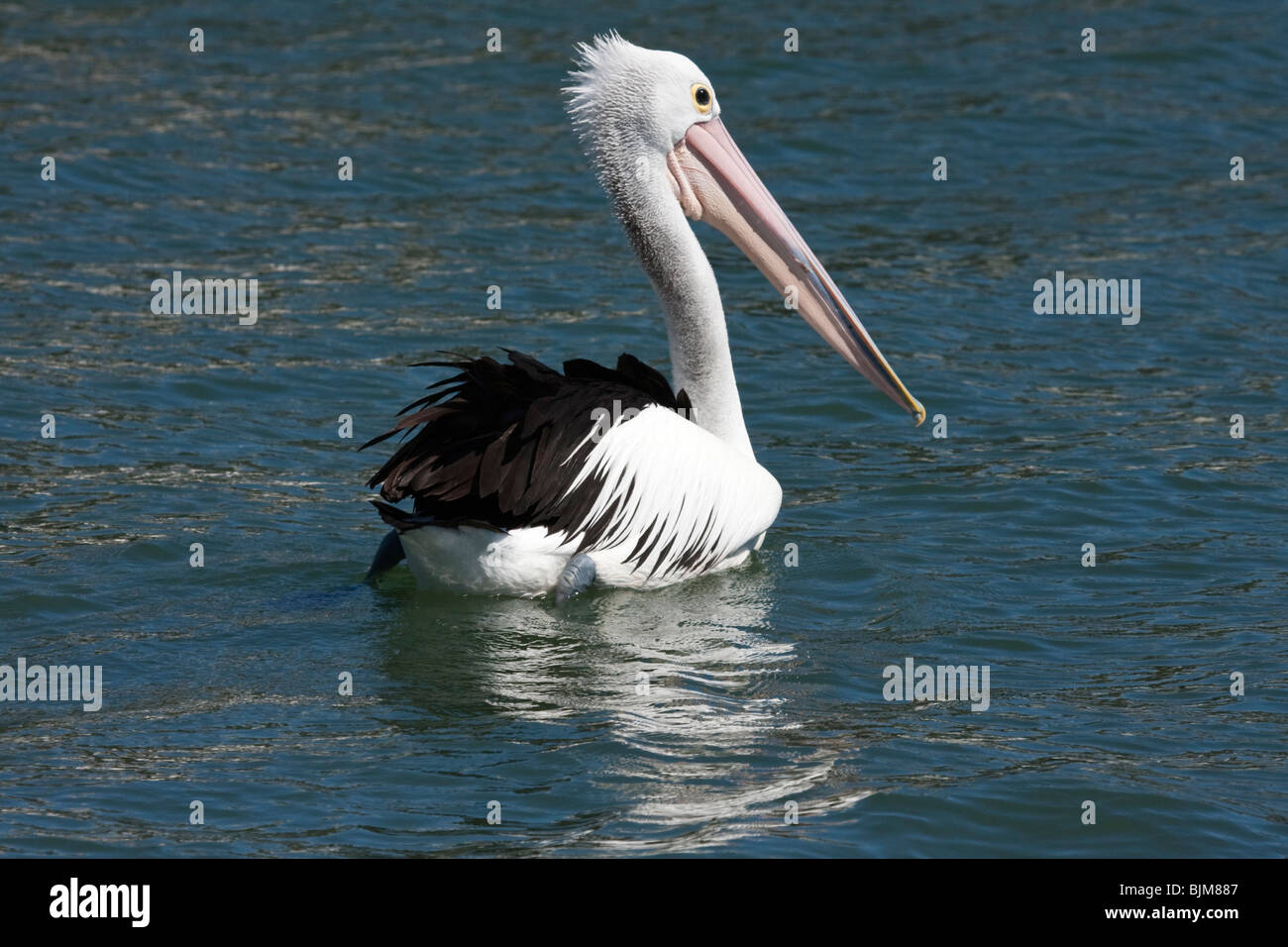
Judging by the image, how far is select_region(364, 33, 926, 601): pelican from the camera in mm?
6305

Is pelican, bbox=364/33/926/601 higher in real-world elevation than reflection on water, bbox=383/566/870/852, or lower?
higher

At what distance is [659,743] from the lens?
5.43 meters

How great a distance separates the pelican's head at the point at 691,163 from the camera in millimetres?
7051

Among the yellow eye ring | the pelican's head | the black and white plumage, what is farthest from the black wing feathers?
the yellow eye ring

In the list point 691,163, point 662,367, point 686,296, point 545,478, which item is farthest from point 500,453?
point 662,367

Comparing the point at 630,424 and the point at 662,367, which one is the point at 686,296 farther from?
the point at 662,367

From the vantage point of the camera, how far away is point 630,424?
21.3 ft

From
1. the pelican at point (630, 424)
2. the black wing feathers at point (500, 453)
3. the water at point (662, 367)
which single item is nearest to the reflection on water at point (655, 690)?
the water at point (662, 367)

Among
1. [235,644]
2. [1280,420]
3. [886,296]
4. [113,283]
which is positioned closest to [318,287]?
[113,283]

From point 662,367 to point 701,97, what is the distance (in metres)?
2.58

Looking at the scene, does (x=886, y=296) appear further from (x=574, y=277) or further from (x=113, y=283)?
(x=113, y=283)

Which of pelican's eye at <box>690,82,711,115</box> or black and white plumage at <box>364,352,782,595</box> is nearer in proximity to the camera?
black and white plumage at <box>364,352,782,595</box>

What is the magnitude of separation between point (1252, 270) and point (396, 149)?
5808 mm

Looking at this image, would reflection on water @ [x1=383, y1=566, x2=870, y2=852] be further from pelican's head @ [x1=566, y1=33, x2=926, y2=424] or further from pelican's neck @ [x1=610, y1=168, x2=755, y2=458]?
pelican's head @ [x1=566, y1=33, x2=926, y2=424]
